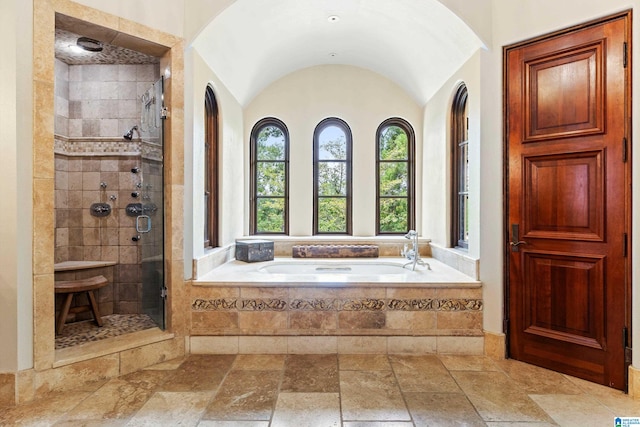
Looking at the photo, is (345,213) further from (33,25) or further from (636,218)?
(33,25)

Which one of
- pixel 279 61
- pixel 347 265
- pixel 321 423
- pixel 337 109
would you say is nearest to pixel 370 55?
pixel 337 109

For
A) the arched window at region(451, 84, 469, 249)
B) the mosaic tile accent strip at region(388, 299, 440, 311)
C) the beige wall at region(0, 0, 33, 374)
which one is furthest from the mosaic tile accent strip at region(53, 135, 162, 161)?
the arched window at region(451, 84, 469, 249)

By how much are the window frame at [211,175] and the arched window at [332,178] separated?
1.30 m

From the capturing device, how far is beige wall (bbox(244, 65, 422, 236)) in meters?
4.41

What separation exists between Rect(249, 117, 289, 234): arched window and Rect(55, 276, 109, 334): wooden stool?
182cm

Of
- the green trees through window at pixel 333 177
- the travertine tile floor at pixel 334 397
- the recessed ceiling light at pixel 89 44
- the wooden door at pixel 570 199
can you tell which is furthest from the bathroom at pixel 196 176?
the recessed ceiling light at pixel 89 44

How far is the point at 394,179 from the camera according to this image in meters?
4.50

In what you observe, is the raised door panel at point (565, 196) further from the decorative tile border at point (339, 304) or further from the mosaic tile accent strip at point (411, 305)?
the mosaic tile accent strip at point (411, 305)

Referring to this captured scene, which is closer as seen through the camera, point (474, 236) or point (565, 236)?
point (565, 236)

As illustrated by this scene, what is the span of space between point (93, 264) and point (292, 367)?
2.06 m

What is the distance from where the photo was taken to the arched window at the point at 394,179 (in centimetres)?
448

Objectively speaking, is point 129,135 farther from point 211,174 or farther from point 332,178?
point 332,178

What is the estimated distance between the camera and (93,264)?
322cm

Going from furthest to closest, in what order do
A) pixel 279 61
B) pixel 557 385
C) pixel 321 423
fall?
pixel 279 61
pixel 557 385
pixel 321 423
